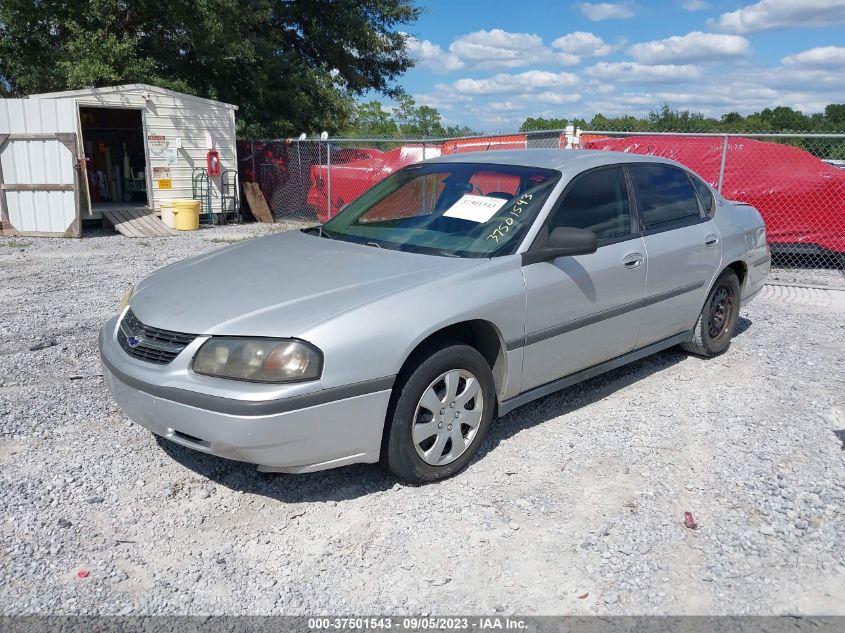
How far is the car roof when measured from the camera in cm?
429

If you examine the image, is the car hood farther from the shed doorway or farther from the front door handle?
the shed doorway

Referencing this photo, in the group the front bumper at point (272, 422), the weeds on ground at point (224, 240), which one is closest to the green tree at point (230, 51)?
the weeds on ground at point (224, 240)

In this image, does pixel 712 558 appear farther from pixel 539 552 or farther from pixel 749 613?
pixel 539 552

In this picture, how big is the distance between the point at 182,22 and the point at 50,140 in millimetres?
4381

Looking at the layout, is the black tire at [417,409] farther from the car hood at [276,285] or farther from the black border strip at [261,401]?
the car hood at [276,285]

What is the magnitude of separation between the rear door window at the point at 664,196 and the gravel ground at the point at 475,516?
123 cm

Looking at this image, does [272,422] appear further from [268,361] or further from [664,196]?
[664,196]

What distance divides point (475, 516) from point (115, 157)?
16635 millimetres

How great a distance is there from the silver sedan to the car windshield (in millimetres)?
14

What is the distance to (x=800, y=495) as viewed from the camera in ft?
11.4

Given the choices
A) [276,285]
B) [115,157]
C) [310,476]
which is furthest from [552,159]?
[115,157]

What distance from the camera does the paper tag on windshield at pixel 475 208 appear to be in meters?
3.96

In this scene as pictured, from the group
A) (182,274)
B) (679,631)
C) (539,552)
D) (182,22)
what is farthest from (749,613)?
(182,22)

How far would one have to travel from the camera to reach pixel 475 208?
13.3 feet
